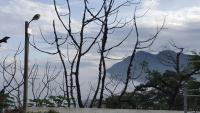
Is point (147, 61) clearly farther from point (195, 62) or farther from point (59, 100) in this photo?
point (59, 100)

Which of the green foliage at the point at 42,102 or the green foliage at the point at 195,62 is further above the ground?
the green foliage at the point at 195,62

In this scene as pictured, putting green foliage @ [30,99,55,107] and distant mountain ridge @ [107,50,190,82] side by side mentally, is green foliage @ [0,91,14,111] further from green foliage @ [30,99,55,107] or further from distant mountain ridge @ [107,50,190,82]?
distant mountain ridge @ [107,50,190,82]

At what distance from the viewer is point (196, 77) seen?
1385 inches

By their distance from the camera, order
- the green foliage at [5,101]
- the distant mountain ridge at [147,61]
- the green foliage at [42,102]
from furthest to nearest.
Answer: the distant mountain ridge at [147,61] → the green foliage at [42,102] → the green foliage at [5,101]

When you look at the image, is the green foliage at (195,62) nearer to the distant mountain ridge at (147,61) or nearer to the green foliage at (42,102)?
the distant mountain ridge at (147,61)

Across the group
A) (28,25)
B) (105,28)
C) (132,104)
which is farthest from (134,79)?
(28,25)

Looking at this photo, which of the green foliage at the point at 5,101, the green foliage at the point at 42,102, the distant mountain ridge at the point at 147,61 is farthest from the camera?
the distant mountain ridge at the point at 147,61

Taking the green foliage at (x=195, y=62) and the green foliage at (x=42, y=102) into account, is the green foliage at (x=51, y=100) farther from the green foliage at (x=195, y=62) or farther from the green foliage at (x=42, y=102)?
the green foliage at (x=195, y=62)

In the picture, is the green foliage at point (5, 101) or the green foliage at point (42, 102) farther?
the green foliage at point (42, 102)

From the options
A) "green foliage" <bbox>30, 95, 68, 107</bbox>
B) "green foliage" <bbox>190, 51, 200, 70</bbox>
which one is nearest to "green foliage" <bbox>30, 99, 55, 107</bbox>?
"green foliage" <bbox>30, 95, 68, 107</bbox>

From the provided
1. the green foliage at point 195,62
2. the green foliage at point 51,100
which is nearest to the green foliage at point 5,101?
the green foliage at point 51,100

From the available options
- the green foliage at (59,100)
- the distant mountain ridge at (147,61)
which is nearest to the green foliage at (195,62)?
the distant mountain ridge at (147,61)

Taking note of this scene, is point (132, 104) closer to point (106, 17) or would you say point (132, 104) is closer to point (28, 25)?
point (106, 17)

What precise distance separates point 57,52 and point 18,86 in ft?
7.89
